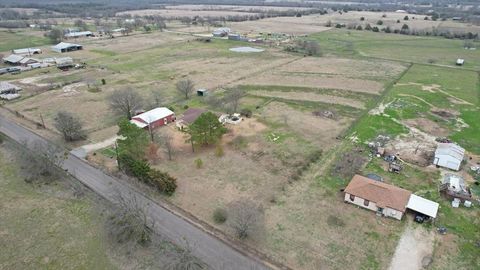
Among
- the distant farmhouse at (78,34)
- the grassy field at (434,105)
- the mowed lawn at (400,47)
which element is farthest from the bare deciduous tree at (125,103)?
the distant farmhouse at (78,34)

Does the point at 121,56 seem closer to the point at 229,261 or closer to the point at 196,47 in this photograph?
the point at 196,47

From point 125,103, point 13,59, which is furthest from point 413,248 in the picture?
point 13,59

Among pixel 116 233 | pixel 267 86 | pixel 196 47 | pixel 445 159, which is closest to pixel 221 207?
pixel 116 233

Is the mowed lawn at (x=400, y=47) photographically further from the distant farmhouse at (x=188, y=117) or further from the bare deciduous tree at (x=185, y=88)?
the distant farmhouse at (x=188, y=117)

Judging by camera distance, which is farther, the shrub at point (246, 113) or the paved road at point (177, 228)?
the shrub at point (246, 113)

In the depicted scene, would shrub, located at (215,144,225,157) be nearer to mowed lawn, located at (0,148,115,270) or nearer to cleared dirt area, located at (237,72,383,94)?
mowed lawn, located at (0,148,115,270)

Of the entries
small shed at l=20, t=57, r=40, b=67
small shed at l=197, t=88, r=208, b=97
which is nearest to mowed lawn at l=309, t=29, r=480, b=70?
small shed at l=197, t=88, r=208, b=97
